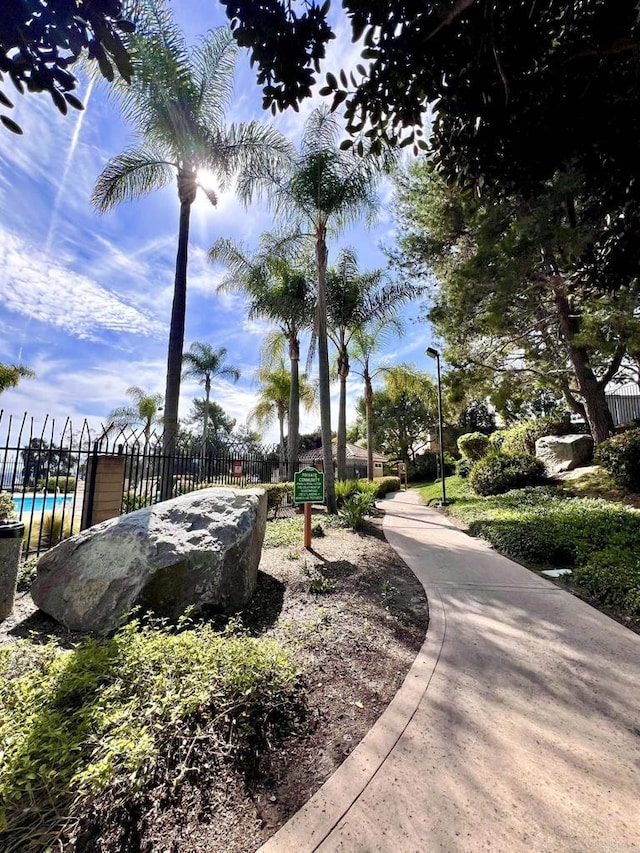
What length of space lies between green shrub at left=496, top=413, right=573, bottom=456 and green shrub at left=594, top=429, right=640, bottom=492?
3.19m

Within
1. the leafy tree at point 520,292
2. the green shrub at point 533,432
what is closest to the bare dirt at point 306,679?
the leafy tree at point 520,292

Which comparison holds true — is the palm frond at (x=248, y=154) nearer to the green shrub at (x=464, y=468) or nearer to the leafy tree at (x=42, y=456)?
the leafy tree at (x=42, y=456)

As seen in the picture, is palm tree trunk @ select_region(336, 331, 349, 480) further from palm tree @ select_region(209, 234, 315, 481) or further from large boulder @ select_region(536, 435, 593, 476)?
large boulder @ select_region(536, 435, 593, 476)

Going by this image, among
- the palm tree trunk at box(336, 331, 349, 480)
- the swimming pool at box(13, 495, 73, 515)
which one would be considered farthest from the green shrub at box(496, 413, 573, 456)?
the swimming pool at box(13, 495, 73, 515)

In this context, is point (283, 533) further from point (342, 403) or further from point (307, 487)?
point (342, 403)

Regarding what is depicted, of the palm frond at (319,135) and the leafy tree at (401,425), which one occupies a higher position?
the palm frond at (319,135)

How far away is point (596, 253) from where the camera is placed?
169 inches

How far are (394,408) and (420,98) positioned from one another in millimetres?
33817

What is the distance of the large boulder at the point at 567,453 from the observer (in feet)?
37.4

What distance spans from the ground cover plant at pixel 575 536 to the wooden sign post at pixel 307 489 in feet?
11.4

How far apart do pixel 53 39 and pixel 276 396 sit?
832 inches

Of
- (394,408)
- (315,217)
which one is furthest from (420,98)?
(394,408)

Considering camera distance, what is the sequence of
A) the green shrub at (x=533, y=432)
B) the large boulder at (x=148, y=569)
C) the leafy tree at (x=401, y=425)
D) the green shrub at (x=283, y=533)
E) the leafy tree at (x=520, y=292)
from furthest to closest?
the leafy tree at (x=401, y=425)
the green shrub at (x=533, y=432)
the leafy tree at (x=520, y=292)
the green shrub at (x=283, y=533)
the large boulder at (x=148, y=569)

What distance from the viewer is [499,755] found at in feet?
6.41
